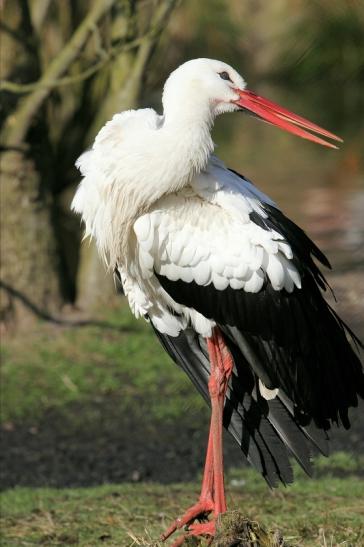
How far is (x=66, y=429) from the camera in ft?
22.7

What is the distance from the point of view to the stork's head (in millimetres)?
4441

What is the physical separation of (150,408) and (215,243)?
9.47 ft

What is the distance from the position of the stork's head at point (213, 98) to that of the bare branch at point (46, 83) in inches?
121

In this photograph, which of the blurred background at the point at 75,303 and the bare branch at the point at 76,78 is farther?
the bare branch at the point at 76,78

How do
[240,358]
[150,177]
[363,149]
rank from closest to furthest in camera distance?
[150,177] → [240,358] → [363,149]

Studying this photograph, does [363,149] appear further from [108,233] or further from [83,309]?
[108,233]

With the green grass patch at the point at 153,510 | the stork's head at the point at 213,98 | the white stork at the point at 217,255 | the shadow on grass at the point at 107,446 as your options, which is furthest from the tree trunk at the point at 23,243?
the stork's head at the point at 213,98

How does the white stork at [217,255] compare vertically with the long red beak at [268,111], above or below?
below

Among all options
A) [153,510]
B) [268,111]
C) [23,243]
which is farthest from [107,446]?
[268,111]

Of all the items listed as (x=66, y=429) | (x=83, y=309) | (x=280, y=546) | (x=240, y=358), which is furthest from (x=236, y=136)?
(x=280, y=546)

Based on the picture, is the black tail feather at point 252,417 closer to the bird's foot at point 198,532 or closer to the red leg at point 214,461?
the red leg at point 214,461

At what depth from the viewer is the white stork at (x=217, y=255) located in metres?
4.41

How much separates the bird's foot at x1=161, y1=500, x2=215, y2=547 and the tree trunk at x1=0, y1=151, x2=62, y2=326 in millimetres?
3553

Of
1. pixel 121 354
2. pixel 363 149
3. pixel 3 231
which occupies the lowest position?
pixel 121 354
